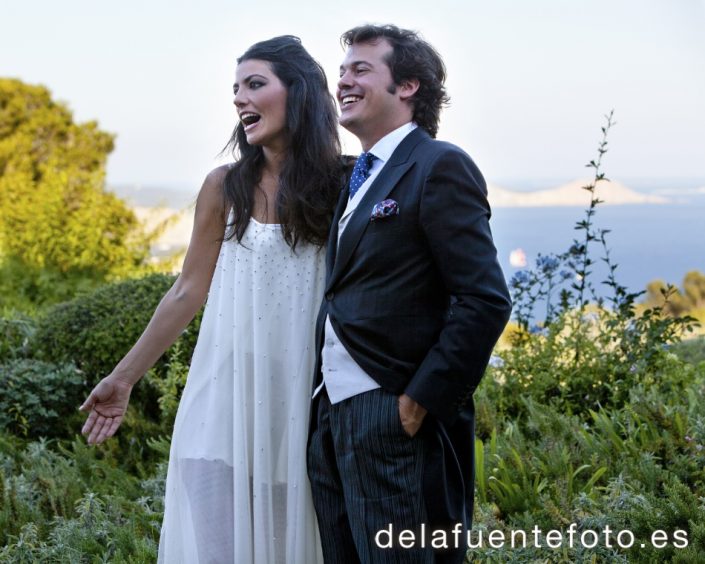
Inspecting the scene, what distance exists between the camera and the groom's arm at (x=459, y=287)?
8.08 ft

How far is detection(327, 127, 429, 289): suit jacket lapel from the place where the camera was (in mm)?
2641

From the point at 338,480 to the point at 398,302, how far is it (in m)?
0.56

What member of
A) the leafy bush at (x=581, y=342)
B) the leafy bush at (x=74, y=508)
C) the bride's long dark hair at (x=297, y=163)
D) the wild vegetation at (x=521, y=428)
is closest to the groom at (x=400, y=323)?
the bride's long dark hair at (x=297, y=163)

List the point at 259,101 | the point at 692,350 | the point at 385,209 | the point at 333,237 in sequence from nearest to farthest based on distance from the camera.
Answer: the point at 385,209 < the point at 333,237 < the point at 259,101 < the point at 692,350

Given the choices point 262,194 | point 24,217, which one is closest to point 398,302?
point 262,194

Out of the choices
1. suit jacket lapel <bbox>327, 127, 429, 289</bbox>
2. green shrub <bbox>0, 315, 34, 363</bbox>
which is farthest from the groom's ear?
green shrub <bbox>0, 315, 34, 363</bbox>

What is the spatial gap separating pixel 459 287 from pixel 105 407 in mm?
1409

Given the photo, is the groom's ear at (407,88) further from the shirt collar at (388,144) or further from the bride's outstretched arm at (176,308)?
the bride's outstretched arm at (176,308)

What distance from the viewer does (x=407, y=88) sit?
2770mm

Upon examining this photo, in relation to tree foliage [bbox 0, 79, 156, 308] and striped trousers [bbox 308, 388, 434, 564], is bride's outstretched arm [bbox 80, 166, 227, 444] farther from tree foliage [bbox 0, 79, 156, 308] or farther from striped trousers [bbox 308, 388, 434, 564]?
tree foliage [bbox 0, 79, 156, 308]

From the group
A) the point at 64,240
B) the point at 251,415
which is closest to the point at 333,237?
the point at 251,415

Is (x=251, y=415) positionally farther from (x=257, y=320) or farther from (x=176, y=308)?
(x=176, y=308)

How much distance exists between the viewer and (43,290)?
9.34 m

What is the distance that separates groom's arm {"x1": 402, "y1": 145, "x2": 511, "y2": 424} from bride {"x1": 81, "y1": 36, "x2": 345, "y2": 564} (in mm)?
587
